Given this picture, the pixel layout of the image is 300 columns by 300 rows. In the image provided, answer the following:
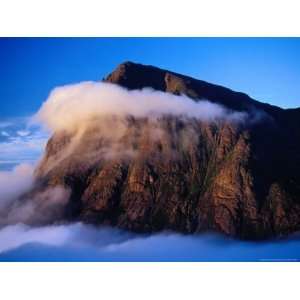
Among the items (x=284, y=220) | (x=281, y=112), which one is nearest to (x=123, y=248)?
(x=284, y=220)

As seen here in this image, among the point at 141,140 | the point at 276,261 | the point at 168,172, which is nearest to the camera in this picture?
the point at 276,261

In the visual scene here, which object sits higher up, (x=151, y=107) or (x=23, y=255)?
(x=151, y=107)

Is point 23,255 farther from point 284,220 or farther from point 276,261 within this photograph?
point 284,220

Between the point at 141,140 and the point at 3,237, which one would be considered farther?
the point at 141,140

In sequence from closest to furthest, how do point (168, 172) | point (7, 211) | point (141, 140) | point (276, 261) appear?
point (276, 261) < point (7, 211) < point (141, 140) < point (168, 172)

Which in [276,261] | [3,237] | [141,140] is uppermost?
[141,140]

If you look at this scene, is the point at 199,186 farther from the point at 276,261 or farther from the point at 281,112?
the point at 276,261
